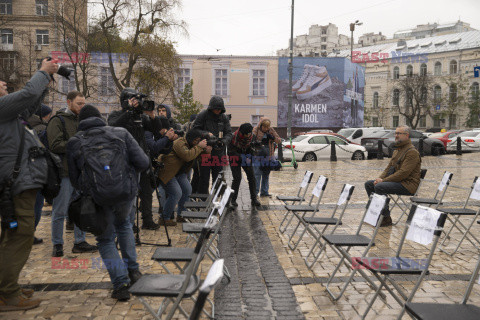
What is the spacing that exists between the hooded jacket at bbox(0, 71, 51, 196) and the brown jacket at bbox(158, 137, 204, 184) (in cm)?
294

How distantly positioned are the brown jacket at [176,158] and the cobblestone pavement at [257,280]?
864mm

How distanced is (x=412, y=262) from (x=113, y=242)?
261cm

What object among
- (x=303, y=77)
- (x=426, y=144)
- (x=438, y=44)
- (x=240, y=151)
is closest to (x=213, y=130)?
(x=240, y=151)

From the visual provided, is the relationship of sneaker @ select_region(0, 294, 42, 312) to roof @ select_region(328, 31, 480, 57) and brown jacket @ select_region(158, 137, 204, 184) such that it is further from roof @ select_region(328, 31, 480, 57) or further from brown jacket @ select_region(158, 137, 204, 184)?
roof @ select_region(328, 31, 480, 57)

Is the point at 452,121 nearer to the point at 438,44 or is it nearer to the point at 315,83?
the point at 438,44

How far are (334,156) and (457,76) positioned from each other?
52738 mm

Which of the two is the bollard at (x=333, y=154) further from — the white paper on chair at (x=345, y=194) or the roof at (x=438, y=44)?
the roof at (x=438, y=44)

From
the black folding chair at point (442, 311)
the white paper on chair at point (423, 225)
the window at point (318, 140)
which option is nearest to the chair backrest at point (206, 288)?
the black folding chair at point (442, 311)

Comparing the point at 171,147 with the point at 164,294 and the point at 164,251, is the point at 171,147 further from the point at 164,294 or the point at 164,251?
the point at 164,294

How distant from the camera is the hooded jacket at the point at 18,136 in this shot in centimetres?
Result: 382

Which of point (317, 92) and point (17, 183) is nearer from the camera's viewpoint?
point (17, 183)

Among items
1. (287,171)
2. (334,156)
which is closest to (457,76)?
(334,156)

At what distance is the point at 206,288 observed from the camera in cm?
212

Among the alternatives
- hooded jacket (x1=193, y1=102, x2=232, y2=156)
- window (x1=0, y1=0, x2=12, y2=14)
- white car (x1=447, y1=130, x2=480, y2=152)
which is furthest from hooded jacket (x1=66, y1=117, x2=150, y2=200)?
window (x1=0, y1=0, x2=12, y2=14)
